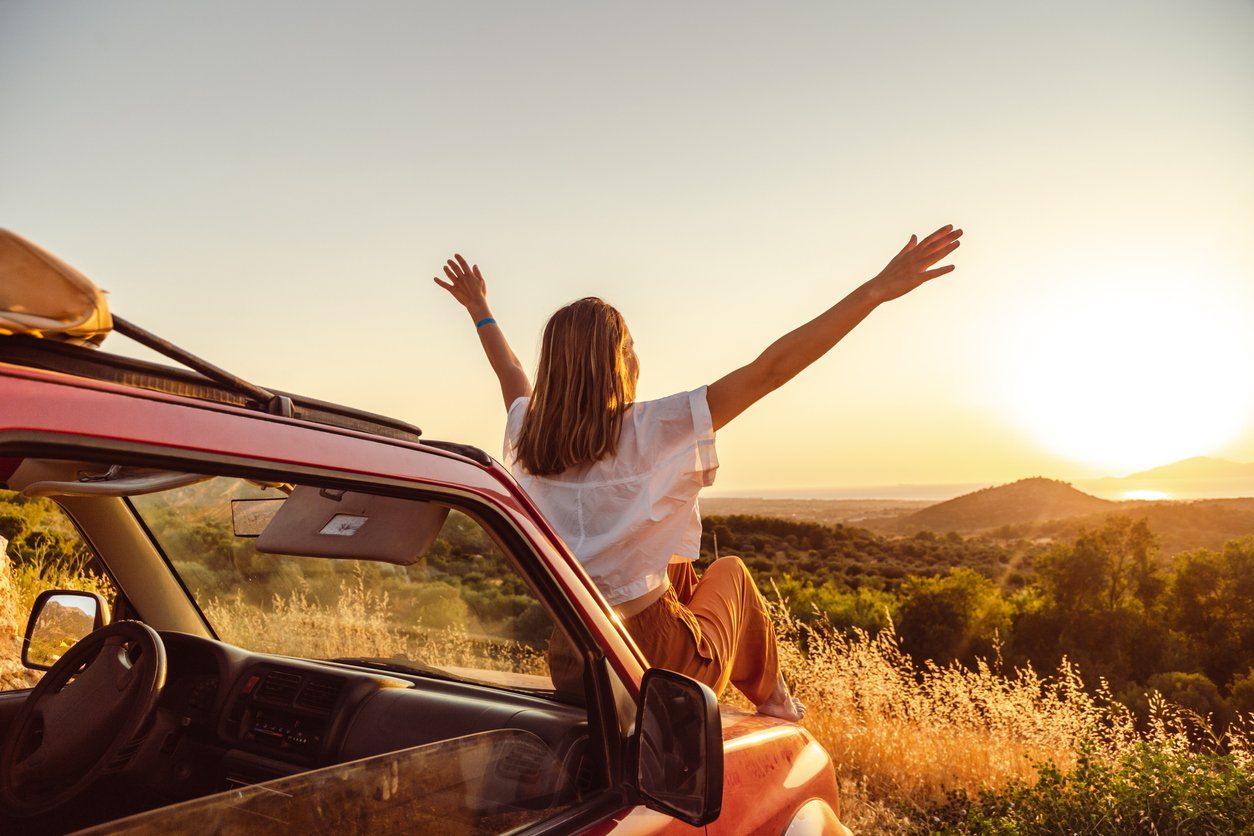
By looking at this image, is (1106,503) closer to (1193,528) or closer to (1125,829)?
(1193,528)

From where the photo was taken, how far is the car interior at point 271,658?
145 centimetres

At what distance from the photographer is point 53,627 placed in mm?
2107

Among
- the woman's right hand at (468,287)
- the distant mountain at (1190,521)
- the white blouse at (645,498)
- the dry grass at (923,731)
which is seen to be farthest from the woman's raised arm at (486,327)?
the distant mountain at (1190,521)

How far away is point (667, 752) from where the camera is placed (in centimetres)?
157

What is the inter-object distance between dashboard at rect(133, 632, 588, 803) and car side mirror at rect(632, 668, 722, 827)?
14cm

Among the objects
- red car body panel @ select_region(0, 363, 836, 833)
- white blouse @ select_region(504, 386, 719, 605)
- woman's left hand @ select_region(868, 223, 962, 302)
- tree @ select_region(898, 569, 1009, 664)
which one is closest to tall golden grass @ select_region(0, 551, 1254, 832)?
red car body panel @ select_region(0, 363, 836, 833)

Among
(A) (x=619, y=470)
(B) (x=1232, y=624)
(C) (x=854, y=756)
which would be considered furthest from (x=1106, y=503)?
(A) (x=619, y=470)

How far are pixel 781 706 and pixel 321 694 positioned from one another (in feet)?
4.78

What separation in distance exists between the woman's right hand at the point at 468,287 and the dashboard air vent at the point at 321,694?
8.18ft

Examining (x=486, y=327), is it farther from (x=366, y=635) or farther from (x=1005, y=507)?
(x=1005, y=507)

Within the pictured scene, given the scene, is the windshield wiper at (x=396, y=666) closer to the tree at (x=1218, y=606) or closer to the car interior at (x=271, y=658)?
the car interior at (x=271, y=658)

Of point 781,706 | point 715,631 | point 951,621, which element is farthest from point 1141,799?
point 951,621

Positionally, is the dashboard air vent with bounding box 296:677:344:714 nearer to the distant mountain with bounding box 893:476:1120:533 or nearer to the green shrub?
the green shrub

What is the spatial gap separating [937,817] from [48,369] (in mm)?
5973
